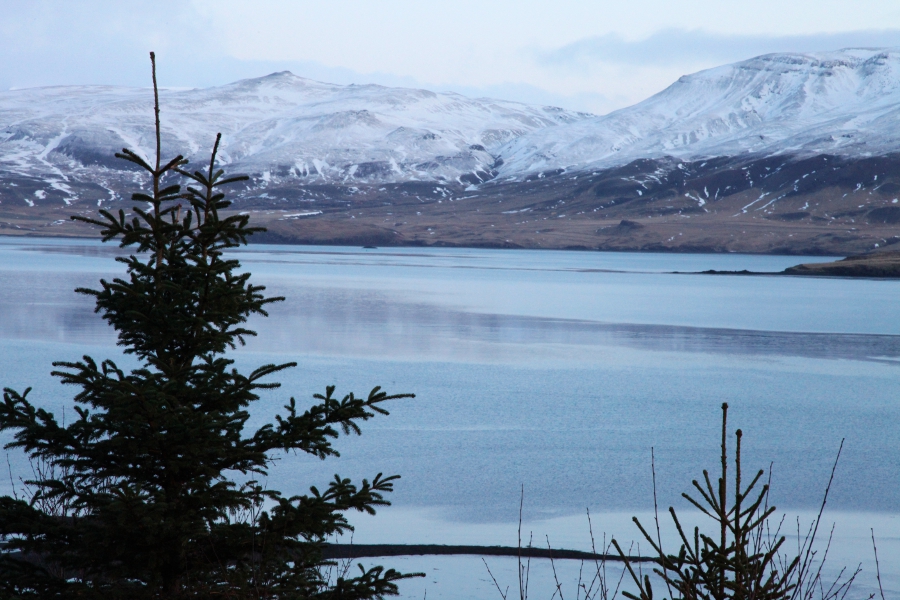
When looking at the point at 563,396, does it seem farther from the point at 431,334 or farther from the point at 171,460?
the point at 171,460

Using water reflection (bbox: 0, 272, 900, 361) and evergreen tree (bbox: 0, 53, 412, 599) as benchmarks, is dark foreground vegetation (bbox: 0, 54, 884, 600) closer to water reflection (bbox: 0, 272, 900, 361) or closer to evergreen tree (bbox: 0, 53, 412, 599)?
evergreen tree (bbox: 0, 53, 412, 599)

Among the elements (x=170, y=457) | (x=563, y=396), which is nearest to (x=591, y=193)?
(x=563, y=396)

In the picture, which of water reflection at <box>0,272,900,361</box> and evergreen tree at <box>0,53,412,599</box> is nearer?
evergreen tree at <box>0,53,412,599</box>

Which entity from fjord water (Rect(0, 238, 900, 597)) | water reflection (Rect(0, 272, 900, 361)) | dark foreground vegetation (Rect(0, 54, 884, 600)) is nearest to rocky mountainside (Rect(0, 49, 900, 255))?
fjord water (Rect(0, 238, 900, 597))

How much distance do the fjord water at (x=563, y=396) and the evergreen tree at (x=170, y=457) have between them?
90.6 inches

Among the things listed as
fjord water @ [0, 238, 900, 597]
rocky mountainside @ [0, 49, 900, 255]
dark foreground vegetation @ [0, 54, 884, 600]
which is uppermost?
rocky mountainside @ [0, 49, 900, 255]

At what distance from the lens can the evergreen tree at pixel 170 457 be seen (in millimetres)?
3639

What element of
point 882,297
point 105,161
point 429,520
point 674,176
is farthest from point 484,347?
point 105,161

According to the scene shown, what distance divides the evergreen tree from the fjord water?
2.30 m

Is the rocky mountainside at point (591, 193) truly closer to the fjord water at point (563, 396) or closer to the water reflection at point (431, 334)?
the fjord water at point (563, 396)

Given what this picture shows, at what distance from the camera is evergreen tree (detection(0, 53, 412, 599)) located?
364 centimetres

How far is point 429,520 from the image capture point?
7547 mm

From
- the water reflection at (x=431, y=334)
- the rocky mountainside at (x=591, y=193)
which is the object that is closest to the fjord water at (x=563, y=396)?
the water reflection at (x=431, y=334)

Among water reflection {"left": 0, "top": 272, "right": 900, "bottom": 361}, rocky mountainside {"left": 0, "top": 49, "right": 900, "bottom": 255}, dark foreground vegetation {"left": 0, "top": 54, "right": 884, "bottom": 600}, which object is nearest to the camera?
dark foreground vegetation {"left": 0, "top": 54, "right": 884, "bottom": 600}
